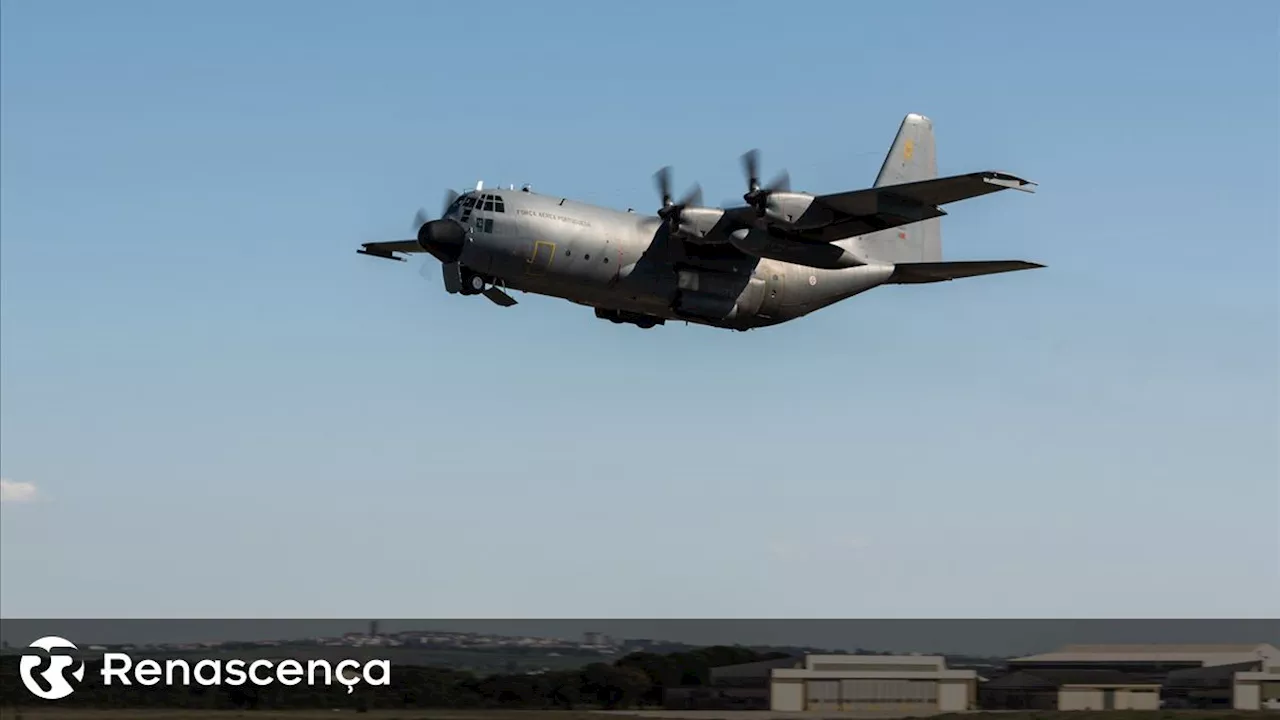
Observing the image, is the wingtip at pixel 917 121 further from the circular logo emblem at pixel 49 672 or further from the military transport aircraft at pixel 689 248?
the circular logo emblem at pixel 49 672

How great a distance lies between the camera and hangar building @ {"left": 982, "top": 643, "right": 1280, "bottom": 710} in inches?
1998

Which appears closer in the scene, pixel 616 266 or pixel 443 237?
pixel 443 237

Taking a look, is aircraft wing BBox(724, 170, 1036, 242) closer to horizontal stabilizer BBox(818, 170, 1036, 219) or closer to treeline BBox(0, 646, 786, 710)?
horizontal stabilizer BBox(818, 170, 1036, 219)

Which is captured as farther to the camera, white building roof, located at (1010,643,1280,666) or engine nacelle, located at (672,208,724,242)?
white building roof, located at (1010,643,1280,666)

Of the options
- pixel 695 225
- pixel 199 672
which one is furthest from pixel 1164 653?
pixel 199 672

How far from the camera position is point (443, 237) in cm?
4000

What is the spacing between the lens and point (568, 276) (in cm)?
4084

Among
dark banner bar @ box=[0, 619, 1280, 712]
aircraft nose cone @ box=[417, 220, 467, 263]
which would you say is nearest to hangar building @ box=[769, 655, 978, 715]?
dark banner bar @ box=[0, 619, 1280, 712]

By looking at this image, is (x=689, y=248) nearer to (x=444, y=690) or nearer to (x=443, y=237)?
(x=443, y=237)

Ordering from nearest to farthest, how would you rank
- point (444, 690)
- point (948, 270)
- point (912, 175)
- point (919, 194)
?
point (919, 194) → point (948, 270) → point (444, 690) → point (912, 175)

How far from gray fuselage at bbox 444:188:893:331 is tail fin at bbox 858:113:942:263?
4.41 meters

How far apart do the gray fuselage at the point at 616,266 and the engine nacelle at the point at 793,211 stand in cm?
240

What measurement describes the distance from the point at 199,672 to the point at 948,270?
2591cm

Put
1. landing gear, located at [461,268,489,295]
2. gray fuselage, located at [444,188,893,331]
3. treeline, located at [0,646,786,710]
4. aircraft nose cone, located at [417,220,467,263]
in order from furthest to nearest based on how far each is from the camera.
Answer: treeline, located at [0,646,786,710]
landing gear, located at [461,268,489,295]
gray fuselage, located at [444,188,893,331]
aircraft nose cone, located at [417,220,467,263]
